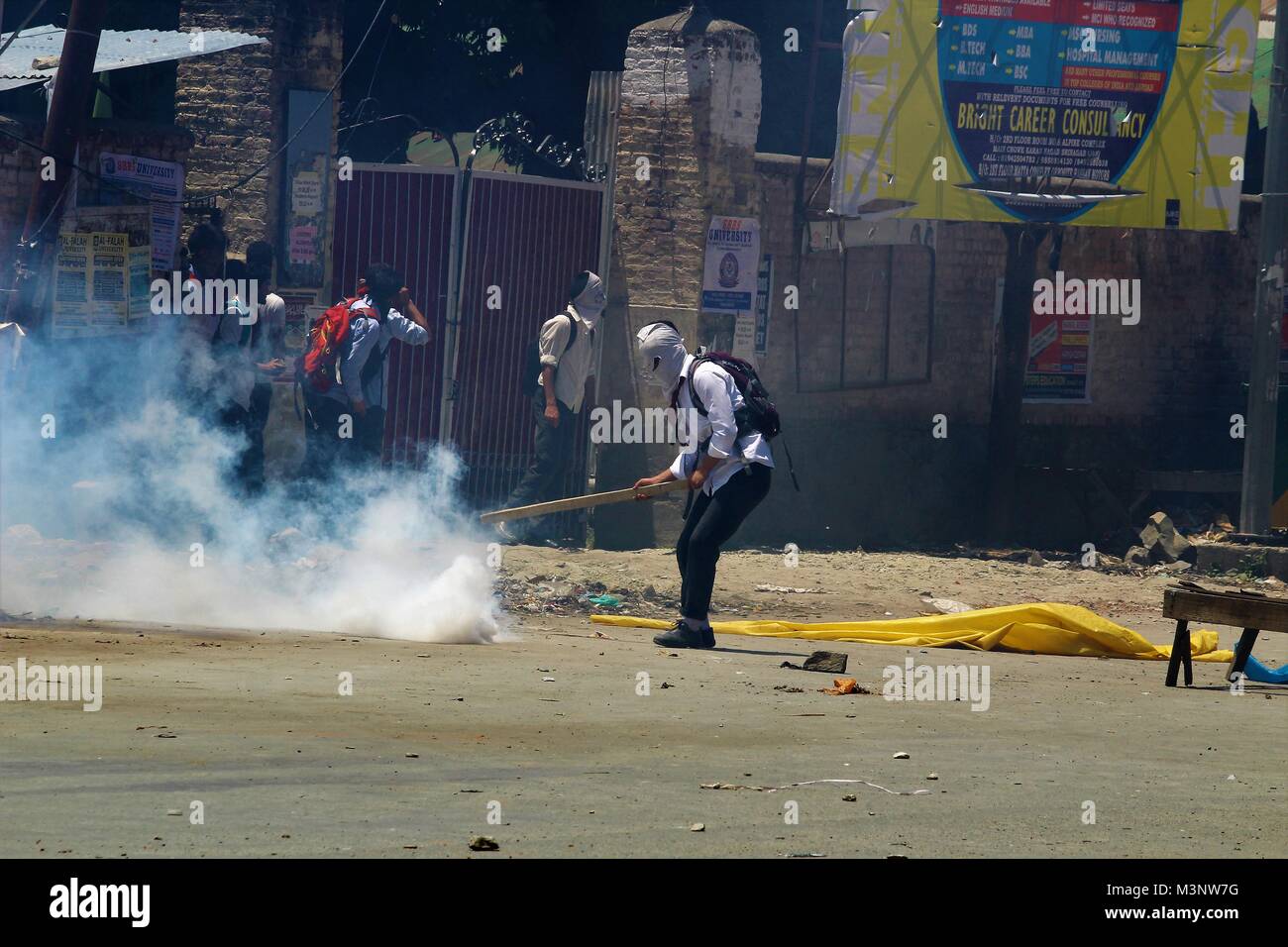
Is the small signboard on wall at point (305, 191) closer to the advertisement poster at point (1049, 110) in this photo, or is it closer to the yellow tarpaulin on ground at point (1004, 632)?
the advertisement poster at point (1049, 110)

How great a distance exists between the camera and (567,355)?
556 inches

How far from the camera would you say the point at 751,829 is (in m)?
5.32

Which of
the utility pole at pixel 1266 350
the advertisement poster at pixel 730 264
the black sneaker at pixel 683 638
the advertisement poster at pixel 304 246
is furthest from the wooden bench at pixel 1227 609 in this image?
the advertisement poster at pixel 304 246

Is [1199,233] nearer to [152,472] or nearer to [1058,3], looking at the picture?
[1058,3]

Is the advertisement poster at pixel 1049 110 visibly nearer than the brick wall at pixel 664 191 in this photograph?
No

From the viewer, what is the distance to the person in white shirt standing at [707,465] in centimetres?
981

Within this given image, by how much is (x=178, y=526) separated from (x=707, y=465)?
387 centimetres

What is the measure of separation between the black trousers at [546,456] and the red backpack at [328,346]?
2.20 meters

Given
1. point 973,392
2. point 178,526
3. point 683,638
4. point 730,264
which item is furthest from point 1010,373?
point 178,526

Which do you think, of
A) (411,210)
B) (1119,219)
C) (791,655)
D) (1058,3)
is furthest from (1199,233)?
(791,655)

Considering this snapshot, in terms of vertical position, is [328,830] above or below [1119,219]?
below

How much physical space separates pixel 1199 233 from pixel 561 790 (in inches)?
520
